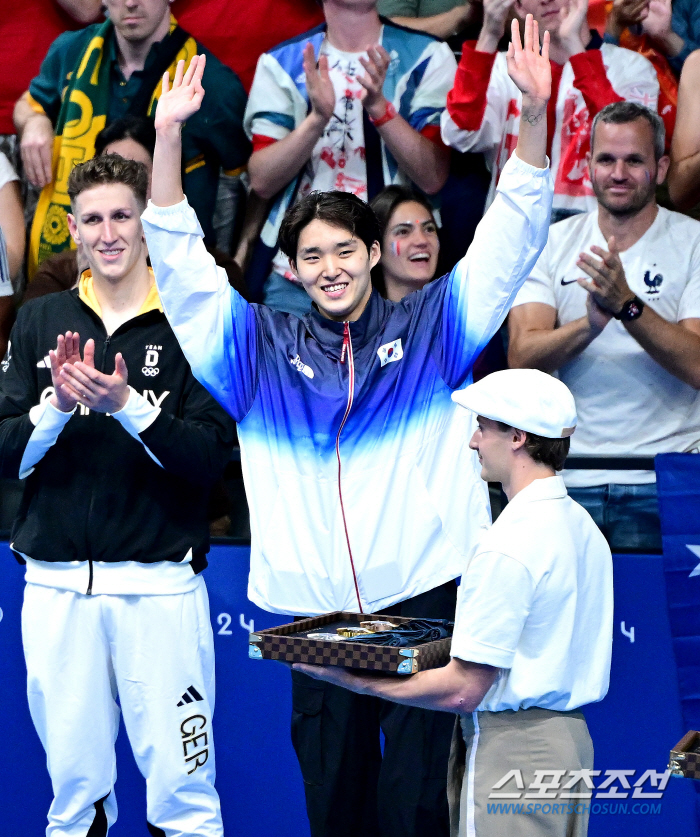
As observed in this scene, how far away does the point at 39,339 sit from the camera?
12.0 ft

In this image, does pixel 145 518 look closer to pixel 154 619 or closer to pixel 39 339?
pixel 154 619

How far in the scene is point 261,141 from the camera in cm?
485

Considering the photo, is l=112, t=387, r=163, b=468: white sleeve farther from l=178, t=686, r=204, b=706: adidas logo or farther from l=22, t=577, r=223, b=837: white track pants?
l=178, t=686, r=204, b=706: adidas logo

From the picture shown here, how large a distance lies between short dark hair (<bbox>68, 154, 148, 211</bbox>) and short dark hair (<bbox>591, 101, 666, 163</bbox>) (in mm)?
1754

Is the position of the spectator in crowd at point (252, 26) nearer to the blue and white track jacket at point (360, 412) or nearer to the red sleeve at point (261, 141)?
the red sleeve at point (261, 141)

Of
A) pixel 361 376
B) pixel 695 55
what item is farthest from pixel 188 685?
pixel 695 55

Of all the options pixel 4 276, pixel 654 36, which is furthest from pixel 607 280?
pixel 4 276

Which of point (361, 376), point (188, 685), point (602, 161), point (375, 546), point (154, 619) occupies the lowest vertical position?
point (188, 685)

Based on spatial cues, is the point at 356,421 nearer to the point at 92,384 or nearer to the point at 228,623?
the point at 92,384

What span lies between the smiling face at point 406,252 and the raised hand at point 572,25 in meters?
0.93

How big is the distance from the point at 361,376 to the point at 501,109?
211 centimetres

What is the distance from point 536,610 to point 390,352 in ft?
3.19

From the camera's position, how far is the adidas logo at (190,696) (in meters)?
3.50

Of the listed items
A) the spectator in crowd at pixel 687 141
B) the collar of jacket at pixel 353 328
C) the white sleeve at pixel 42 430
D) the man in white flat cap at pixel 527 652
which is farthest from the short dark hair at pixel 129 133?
the man in white flat cap at pixel 527 652
